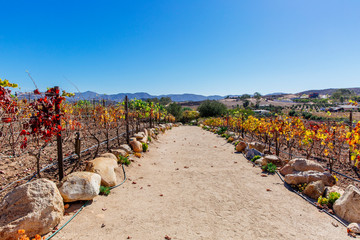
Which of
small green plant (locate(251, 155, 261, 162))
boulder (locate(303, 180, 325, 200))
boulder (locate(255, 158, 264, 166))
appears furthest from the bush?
boulder (locate(303, 180, 325, 200))

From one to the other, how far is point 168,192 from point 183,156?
3.92 m

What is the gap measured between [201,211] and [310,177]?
121 inches

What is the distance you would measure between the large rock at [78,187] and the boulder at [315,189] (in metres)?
4.88

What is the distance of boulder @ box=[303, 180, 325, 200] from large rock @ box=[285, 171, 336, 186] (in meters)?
0.32

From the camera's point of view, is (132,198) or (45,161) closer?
(132,198)

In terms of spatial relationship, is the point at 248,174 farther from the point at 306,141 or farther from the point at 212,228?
the point at 212,228

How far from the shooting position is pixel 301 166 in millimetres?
5438

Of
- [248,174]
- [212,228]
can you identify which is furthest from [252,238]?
[248,174]

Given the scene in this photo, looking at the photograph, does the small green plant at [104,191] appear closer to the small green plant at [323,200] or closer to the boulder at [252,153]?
the small green plant at [323,200]

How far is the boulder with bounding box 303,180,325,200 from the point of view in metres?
4.43

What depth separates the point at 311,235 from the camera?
322 centimetres

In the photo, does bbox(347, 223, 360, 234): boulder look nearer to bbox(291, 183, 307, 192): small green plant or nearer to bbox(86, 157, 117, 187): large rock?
bbox(291, 183, 307, 192): small green plant

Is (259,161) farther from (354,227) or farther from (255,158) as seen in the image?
(354,227)

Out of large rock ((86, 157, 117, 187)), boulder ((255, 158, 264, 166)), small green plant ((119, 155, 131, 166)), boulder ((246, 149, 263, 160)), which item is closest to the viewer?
large rock ((86, 157, 117, 187))
